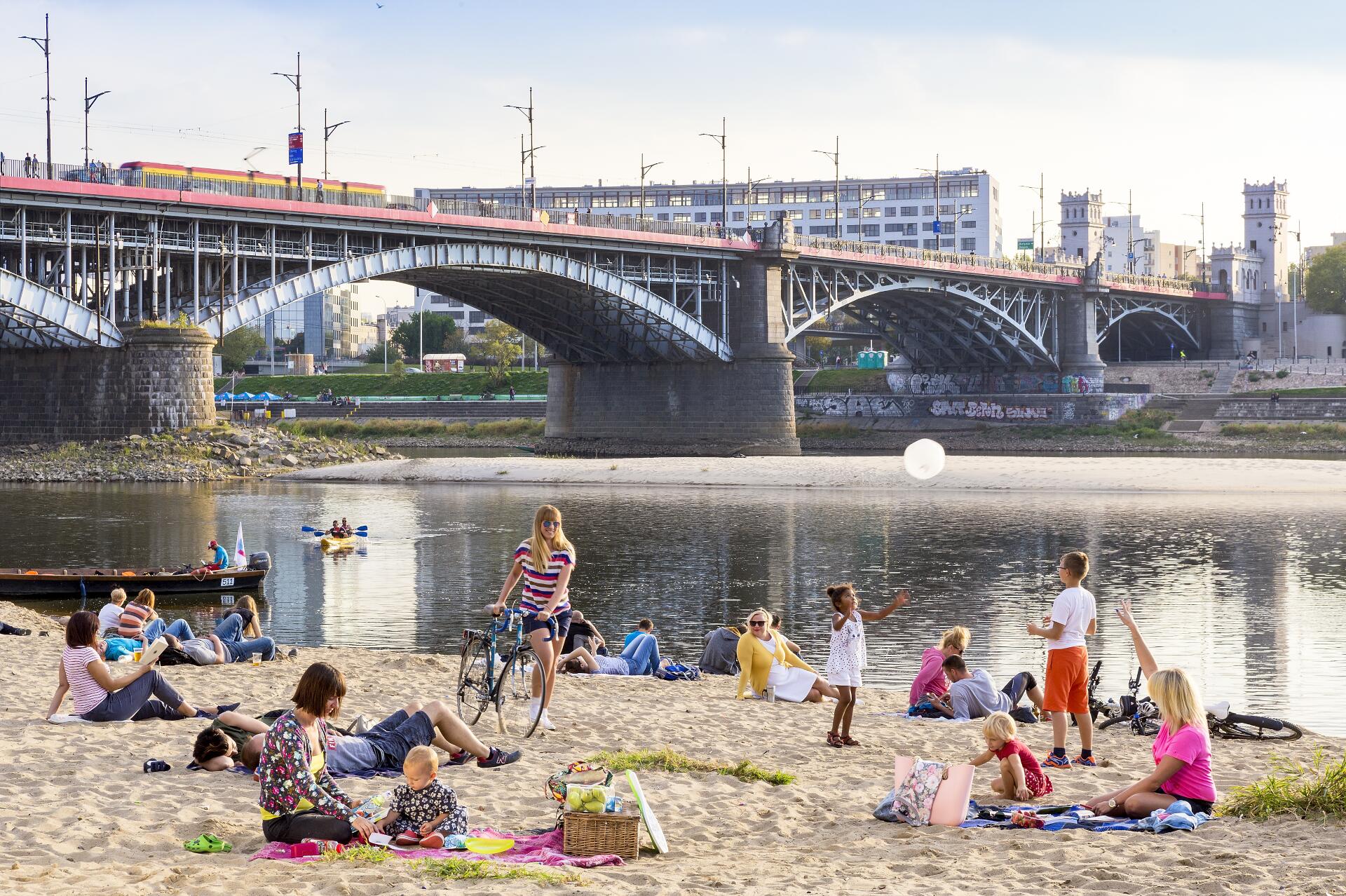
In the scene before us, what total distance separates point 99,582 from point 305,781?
63.5ft

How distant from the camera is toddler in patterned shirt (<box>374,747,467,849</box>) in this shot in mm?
9680

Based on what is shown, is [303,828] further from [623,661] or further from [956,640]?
[623,661]

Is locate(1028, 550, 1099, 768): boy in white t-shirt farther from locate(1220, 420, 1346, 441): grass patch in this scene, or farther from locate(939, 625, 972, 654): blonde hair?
locate(1220, 420, 1346, 441): grass patch

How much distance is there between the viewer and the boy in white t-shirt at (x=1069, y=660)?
1270cm

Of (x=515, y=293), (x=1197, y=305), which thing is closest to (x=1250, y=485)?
(x=515, y=293)

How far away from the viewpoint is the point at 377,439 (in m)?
101

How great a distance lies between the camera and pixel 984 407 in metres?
97.4

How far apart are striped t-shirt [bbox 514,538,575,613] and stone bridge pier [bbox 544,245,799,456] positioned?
63339 mm

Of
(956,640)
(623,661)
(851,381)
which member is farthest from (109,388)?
(851,381)

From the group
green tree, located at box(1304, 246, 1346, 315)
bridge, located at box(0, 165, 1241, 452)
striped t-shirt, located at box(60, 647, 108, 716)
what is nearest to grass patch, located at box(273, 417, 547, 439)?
bridge, located at box(0, 165, 1241, 452)

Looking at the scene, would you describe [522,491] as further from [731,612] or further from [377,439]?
[377,439]

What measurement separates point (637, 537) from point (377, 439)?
6384 centimetres

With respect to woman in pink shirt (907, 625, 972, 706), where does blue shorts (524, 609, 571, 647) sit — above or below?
above

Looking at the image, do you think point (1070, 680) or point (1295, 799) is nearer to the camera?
point (1295, 799)
